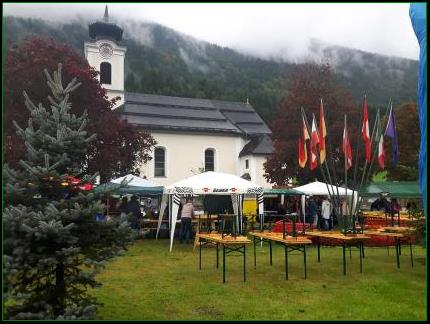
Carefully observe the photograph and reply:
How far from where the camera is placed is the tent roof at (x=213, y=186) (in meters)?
16.3

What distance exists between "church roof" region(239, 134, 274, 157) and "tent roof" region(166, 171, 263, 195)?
1156 inches

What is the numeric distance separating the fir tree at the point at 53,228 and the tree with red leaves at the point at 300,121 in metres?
26.6

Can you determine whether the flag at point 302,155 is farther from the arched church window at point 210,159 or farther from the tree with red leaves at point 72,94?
the arched church window at point 210,159

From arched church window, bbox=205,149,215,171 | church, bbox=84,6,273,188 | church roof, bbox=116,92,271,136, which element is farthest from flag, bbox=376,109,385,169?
arched church window, bbox=205,149,215,171

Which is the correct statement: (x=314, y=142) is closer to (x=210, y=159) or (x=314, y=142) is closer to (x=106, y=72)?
(x=210, y=159)

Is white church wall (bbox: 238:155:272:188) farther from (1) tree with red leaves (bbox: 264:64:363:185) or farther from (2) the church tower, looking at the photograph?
(2) the church tower

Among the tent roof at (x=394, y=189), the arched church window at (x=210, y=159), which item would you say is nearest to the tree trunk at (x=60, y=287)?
the tent roof at (x=394, y=189)

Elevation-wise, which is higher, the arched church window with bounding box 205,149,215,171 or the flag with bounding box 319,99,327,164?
the arched church window with bounding box 205,149,215,171

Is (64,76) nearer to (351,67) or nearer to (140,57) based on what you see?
(140,57)

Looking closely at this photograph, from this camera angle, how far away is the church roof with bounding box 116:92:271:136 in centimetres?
4775

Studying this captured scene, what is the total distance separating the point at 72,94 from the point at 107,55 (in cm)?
2753

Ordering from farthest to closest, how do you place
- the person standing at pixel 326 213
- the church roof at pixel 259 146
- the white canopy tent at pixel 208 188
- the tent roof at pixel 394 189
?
the church roof at pixel 259 146, the tent roof at pixel 394 189, the person standing at pixel 326 213, the white canopy tent at pixel 208 188

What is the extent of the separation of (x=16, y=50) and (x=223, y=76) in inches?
4575

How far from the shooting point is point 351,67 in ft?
654
